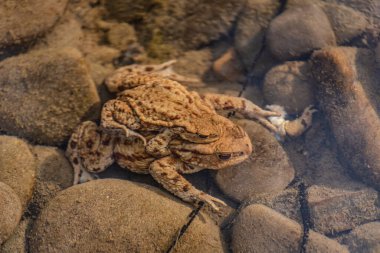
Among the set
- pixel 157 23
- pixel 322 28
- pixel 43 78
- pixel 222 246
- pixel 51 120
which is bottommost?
pixel 222 246

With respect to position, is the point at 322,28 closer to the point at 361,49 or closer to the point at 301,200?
the point at 361,49

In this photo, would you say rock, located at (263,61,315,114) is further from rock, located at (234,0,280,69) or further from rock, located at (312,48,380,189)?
rock, located at (234,0,280,69)

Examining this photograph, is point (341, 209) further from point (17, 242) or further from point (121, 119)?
point (17, 242)

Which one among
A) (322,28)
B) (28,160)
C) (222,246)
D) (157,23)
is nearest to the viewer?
(222,246)

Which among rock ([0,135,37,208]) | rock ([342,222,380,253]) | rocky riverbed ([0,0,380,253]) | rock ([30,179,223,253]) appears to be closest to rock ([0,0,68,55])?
rocky riverbed ([0,0,380,253])

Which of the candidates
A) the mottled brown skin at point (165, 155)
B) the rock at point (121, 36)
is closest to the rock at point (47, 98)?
the mottled brown skin at point (165, 155)

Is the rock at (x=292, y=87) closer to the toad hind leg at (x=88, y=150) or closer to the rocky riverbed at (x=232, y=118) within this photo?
the rocky riverbed at (x=232, y=118)

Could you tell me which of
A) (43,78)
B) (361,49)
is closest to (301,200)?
(361,49)

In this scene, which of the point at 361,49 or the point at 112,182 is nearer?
the point at 112,182
